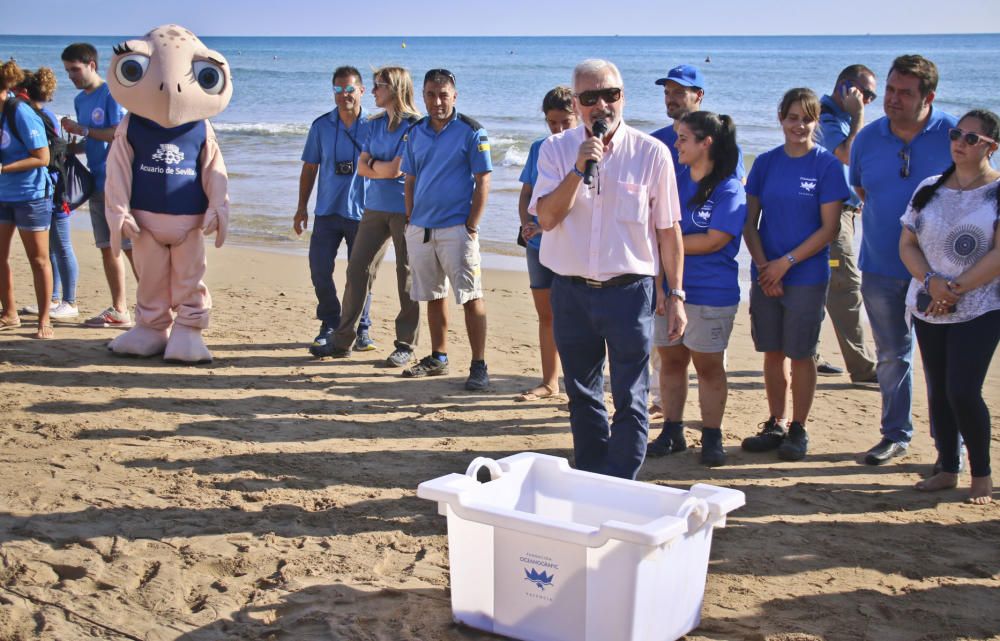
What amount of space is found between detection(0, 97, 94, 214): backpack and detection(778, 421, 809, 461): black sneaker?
5.22 m

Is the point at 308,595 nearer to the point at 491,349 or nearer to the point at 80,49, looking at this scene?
the point at 491,349

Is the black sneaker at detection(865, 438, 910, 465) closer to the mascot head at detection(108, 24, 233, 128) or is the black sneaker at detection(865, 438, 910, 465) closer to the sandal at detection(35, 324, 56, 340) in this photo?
the mascot head at detection(108, 24, 233, 128)

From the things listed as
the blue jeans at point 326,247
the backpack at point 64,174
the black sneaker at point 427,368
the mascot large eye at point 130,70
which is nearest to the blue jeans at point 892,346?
the black sneaker at point 427,368

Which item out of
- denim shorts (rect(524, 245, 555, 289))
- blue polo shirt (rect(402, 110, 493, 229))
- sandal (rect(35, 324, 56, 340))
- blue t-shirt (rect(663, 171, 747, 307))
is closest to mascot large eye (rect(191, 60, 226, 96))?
blue polo shirt (rect(402, 110, 493, 229))

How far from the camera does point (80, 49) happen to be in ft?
26.1

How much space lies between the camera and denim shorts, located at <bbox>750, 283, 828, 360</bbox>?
5438mm

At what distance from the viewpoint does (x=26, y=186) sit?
7.54m

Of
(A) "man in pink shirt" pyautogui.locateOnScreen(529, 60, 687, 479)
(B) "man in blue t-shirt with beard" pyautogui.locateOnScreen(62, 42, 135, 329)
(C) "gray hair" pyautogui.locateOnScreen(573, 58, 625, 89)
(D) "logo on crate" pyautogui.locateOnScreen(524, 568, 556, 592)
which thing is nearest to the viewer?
(D) "logo on crate" pyautogui.locateOnScreen(524, 568, 556, 592)

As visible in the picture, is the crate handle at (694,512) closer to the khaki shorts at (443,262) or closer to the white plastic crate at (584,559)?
the white plastic crate at (584,559)

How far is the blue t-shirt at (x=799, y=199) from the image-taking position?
5359 millimetres

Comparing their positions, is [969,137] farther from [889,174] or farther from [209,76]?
[209,76]

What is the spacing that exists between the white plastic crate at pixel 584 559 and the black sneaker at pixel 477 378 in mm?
2966

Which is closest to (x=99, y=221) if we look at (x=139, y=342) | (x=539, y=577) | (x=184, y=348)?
(x=139, y=342)

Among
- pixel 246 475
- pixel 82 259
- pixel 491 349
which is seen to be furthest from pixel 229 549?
pixel 82 259
